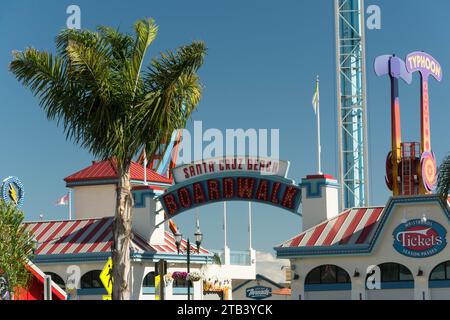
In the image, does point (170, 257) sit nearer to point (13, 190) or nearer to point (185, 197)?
point (185, 197)

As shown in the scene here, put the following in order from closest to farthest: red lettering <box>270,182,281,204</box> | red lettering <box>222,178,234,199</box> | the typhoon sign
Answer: the typhoon sign
red lettering <box>270,182,281,204</box>
red lettering <box>222,178,234,199</box>

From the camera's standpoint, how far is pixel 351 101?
68562 millimetres

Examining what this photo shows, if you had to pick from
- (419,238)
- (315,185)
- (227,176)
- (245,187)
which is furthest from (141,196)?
(419,238)

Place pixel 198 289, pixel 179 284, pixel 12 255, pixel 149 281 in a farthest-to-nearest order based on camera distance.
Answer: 1. pixel 198 289
2. pixel 179 284
3. pixel 149 281
4. pixel 12 255

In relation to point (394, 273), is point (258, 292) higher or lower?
lower

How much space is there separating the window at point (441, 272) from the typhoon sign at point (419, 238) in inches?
26.7

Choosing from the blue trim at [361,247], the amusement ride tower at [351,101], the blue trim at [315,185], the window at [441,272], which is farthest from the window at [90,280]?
the amusement ride tower at [351,101]

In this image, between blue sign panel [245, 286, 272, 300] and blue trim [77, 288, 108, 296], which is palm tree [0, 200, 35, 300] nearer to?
blue trim [77, 288, 108, 296]

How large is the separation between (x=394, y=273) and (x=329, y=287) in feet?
9.87

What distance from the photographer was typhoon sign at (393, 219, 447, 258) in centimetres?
3684

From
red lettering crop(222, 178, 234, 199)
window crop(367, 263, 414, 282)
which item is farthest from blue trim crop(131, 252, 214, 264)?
window crop(367, 263, 414, 282)

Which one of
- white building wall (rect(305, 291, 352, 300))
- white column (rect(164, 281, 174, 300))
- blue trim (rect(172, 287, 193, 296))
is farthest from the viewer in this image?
blue trim (rect(172, 287, 193, 296))

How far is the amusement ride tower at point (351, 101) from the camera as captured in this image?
67.2 m

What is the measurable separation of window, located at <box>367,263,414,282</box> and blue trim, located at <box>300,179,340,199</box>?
4.47 metres
